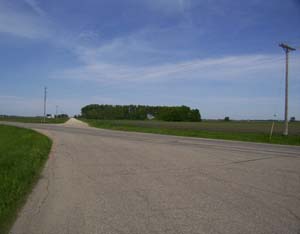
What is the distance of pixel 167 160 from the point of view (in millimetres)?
11391

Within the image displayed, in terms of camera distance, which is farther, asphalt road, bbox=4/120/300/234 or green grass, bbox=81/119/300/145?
green grass, bbox=81/119/300/145

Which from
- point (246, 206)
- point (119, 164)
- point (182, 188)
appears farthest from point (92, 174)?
point (246, 206)

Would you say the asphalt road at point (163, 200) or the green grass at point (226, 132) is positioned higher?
the green grass at point (226, 132)

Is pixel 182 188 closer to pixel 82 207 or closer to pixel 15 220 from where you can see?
pixel 82 207

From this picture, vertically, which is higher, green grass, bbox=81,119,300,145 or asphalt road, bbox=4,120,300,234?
green grass, bbox=81,119,300,145

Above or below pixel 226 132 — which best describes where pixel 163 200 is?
below

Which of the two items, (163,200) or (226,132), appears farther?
(226,132)

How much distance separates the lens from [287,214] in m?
Result: 4.98

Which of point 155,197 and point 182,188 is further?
point 182,188

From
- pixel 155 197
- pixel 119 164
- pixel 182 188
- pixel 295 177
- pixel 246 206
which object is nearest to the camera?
pixel 246 206

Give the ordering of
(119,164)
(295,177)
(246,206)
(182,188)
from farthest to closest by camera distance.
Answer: (119,164) → (295,177) → (182,188) → (246,206)

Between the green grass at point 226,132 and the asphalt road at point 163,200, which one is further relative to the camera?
the green grass at point 226,132

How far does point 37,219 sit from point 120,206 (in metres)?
1.43

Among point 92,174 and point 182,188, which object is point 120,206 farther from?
point 92,174
